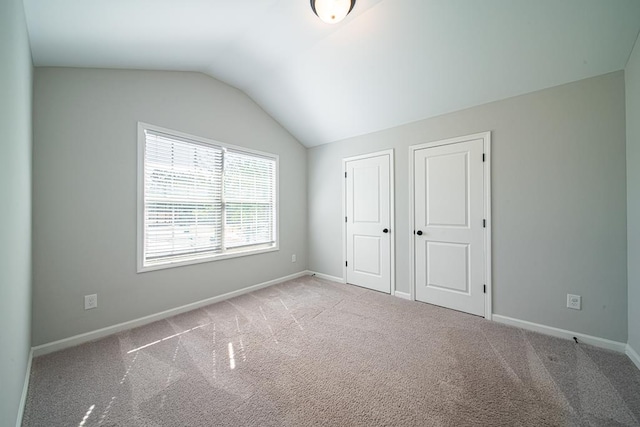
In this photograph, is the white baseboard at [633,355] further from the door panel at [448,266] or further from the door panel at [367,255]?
the door panel at [367,255]

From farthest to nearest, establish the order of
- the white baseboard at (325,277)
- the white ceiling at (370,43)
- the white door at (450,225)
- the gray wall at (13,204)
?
the white baseboard at (325,277)
the white door at (450,225)
the white ceiling at (370,43)
the gray wall at (13,204)

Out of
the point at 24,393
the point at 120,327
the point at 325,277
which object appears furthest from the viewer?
the point at 325,277

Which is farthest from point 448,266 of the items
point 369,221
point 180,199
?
point 180,199

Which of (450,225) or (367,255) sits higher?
(450,225)

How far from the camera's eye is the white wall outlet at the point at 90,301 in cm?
218

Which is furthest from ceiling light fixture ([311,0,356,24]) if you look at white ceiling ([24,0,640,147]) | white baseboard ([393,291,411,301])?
white baseboard ([393,291,411,301])

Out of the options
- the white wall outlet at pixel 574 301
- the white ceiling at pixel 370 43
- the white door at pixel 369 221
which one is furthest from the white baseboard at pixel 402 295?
the white ceiling at pixel 370 43

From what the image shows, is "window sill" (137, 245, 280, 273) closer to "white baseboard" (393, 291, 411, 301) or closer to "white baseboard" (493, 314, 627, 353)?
"white baseboard" (393, 291, 411, 301)

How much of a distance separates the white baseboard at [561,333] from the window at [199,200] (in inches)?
123

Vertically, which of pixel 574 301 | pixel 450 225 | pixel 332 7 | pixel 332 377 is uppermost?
pixel 332 7

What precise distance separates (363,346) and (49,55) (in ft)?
11.8

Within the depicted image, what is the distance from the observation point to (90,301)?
86.7 inches

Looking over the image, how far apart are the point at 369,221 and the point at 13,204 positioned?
11.1 ft

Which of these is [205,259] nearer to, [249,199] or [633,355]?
[249,199]
